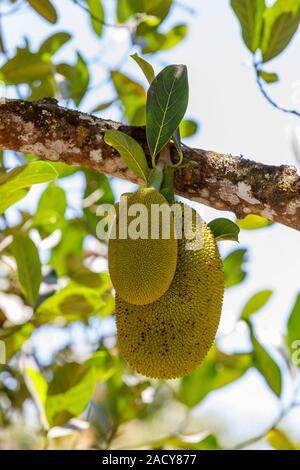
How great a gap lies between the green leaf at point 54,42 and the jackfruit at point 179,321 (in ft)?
3.23

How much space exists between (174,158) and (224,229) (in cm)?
15

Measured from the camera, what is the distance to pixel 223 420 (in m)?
6.15

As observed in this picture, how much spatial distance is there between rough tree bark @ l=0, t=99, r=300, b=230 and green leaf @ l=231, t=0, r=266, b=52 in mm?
424

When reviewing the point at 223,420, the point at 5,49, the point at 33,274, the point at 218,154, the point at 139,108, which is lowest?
the point at 223,420

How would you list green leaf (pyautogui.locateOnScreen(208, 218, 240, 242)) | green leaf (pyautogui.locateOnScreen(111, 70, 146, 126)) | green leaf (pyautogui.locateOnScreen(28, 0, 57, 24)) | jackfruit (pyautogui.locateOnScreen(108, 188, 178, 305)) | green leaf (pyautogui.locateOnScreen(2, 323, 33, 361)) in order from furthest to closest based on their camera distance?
green leaf (pyautogui.locateOnScreen(111, 70, 146, 126))
green leaf (pyautogui.locateOnScreen(2, 323, 33, 361))
green leaf (pyautogui.locateOnScreen(28, 0, 57, 24))
green leaf (pyautogui.locateOnScreen(208, 218, 240, 242))
jackfruit (pyautogui.locateOnScreen(108, 188, 178, 305))

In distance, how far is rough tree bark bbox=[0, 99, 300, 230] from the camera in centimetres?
113

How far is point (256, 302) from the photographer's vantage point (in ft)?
6.03

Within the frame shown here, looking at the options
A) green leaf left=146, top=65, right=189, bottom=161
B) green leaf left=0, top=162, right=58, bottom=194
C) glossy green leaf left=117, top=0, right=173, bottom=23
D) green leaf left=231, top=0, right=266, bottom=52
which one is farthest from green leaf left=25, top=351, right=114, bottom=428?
glossy green leaf left=117, top=0, right=173, bottom=23

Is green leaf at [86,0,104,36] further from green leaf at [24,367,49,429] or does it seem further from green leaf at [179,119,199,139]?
green leaf at [24,367,49,429]

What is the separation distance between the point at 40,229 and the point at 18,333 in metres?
0.36

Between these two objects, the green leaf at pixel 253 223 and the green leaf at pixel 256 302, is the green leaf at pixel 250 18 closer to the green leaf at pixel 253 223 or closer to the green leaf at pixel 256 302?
the green leaf at pixel 253 223

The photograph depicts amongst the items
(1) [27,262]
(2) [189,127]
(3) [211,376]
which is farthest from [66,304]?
(2) [189,127]

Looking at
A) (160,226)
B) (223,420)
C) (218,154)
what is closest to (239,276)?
(218,154)
